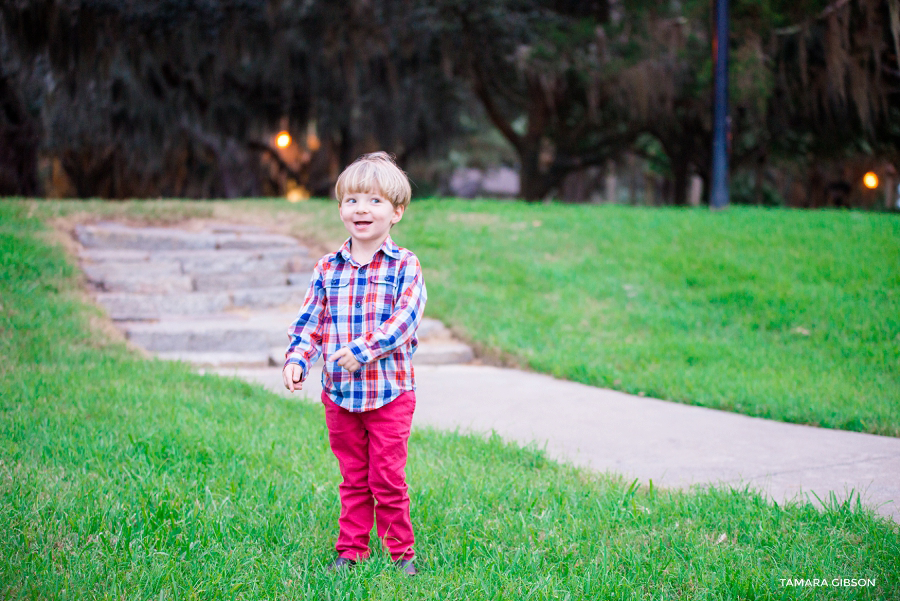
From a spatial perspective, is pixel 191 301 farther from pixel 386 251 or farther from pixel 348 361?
pixel 348 361

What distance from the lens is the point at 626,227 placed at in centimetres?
922

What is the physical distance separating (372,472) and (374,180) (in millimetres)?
935

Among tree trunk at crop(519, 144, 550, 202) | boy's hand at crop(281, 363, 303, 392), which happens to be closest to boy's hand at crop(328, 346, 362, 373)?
boy's hand at crop(281, 363, 303, 392)

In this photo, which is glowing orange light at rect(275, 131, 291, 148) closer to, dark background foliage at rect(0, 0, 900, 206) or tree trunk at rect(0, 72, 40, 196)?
dark background foliage at rect(0, 0, 900, 206)

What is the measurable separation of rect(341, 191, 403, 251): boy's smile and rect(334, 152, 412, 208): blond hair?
0.7 inches

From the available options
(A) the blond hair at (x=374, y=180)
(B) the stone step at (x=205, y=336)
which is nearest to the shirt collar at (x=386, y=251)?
(A) the blond hair at (x=374, y=180)

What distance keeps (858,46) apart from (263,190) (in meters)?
15.3

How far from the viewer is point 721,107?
408 inches

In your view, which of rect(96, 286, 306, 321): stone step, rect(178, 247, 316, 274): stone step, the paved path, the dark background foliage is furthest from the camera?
the dark background foliage

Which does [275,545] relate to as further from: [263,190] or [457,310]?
[263,190]

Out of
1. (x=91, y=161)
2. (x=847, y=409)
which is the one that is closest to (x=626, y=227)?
(x=847, y=409)

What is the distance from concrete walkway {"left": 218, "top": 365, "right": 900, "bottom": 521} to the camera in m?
3.37

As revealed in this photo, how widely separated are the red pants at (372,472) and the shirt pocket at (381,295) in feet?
0.89

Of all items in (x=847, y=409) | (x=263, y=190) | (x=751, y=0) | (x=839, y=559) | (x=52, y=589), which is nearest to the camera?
(x=52, y=589)
